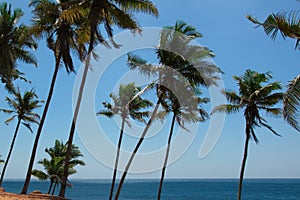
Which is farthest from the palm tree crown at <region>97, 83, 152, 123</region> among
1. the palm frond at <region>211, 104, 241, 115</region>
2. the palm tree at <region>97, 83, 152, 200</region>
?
the palm frond at <region>211, 104, 241, 115</region>

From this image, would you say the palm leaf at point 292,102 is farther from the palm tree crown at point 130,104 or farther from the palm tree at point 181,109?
the palm tree crown at point 130,104

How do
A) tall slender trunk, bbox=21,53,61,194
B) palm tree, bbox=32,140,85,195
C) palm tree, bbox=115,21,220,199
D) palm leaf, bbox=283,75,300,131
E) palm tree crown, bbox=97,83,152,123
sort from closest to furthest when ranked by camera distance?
palm leaf, bbox=283,75,300,131, tall slender trunk, bbox=21,53,61,194, palm tree, bbox=115,21,220,199, palm tree crown, bbox=97,83,152,123, palm tree, bbox=32,140,85,195

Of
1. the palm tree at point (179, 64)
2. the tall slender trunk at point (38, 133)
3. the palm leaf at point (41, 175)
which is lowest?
the palm leaf at point (41, 175)

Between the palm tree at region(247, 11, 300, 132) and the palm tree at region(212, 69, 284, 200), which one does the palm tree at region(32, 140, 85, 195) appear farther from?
the palm tree at region(247, 11, 300, 132)

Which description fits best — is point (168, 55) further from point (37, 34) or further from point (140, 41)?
point (37, 34)

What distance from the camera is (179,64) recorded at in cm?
Result: 1819

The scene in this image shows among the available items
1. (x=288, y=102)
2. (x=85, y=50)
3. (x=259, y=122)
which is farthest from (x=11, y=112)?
(x=288, y=102)

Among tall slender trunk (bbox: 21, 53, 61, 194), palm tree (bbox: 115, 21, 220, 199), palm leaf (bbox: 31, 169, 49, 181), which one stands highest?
palm tree (bbox: 115, 21, 220, 199)

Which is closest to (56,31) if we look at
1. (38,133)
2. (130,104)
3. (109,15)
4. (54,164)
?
(109,15)

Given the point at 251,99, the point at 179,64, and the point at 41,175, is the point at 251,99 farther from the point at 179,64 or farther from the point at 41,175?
the point at 41,175

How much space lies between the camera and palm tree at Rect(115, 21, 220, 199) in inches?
700

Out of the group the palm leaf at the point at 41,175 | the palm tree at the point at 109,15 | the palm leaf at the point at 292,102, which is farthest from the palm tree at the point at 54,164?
the palm leaf at the point at 292,102

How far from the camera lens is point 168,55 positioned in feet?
59.5

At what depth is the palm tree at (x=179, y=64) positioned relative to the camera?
17781mm
